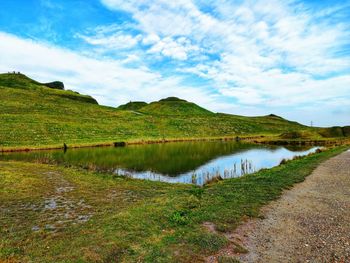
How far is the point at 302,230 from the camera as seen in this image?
13.6 metres

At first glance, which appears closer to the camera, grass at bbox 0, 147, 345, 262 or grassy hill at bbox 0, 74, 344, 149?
grass at bbox 0, 147, 345, 262

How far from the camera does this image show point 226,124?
13225cm

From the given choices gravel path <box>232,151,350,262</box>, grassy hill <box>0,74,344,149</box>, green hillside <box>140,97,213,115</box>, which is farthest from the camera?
green hillside <box>140,97,213,115</box>

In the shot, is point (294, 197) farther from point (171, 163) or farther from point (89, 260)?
point (171, 163)

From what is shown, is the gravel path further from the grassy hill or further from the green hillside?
the green hillside

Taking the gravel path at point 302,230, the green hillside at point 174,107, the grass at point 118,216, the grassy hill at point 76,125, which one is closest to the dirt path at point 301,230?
the gravel path at point 302,230

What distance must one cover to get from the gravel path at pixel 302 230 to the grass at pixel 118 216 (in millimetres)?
1079

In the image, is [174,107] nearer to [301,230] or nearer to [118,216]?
[118,216]

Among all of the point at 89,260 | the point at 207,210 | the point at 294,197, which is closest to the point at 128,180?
the point at 207,210

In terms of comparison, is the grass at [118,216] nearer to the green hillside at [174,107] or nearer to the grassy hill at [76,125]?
the grassy hill at [76,125]

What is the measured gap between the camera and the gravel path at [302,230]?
11047 millimetres

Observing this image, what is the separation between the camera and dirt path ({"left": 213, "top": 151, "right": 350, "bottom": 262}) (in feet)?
36.2

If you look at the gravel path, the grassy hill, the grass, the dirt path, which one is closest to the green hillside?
Answer: the grassy hill

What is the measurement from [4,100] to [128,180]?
88.9 meters
